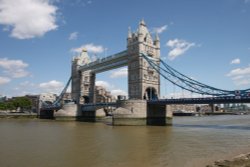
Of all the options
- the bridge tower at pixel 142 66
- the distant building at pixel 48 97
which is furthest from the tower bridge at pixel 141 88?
the distant building at pixel 48 97

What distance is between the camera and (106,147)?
22.4 meters

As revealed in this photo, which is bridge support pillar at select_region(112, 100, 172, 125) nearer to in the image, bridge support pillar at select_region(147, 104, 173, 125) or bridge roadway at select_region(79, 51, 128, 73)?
bridge support pillar at select_region(147, 104, 173, 125)

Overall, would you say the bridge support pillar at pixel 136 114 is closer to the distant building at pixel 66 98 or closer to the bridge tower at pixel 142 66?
the bridge tower at pixel 142 66

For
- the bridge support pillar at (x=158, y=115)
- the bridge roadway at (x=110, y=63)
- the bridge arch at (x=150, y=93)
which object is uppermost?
the bridge roadway at (x=110, y=63)

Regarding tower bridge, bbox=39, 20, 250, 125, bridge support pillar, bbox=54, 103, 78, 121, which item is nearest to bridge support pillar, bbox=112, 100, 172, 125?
tower bridge, bbox=39, 20, 250, 125

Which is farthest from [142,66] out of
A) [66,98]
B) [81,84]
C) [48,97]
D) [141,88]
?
[48,97]

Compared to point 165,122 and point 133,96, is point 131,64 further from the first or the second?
point 165,122

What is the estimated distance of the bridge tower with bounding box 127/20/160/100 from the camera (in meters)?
57.3

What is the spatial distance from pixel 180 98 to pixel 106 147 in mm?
26891

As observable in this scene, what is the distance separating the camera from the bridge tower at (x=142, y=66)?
5731cm

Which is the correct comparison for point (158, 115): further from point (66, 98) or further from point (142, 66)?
point (66, 98)

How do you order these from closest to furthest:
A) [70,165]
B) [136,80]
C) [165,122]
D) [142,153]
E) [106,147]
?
[70,165] < [142,153] < [106,147] < [165,122] < [136,80]

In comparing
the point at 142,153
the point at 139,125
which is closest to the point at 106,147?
the point at 142,153

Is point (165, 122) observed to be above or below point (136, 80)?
below
